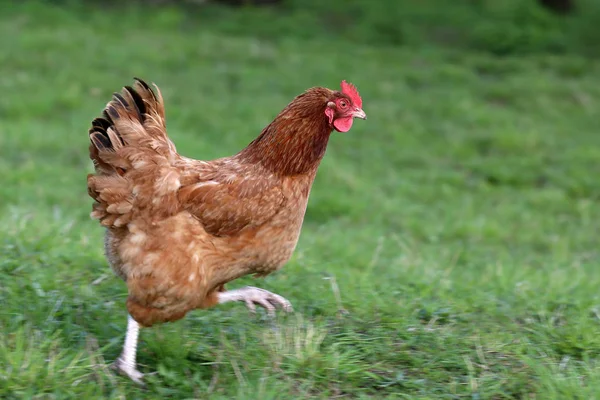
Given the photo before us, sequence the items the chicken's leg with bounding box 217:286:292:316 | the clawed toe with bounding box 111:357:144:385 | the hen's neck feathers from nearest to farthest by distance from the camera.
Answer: the clawed toe with bounding box 111:357:144:385 → the hen's neck feathers → the chicken's leg with bounding box 217:286:292:316

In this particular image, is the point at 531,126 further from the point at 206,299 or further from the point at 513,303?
the point at 206,299

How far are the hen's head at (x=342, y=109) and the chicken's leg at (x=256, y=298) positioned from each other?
103 centimetres

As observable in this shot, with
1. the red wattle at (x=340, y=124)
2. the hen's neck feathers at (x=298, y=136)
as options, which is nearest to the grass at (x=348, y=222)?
the hen's neck feathers at (x=298, y=136)

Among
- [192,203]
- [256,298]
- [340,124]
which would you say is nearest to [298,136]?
[340,124]

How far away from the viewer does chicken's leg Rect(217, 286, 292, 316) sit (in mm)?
4406

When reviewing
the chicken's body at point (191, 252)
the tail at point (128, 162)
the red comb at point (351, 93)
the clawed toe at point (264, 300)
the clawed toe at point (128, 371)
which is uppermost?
the red comb at point (351, 93)

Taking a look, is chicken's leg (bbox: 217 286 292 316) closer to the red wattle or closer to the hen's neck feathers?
the hen's neck feathers

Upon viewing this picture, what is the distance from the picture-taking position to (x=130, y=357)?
3.98 metres

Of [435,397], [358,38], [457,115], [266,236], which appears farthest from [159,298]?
[358,38]

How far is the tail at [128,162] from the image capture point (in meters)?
4.11

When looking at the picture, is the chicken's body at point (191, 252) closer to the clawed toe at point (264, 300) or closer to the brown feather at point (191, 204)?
the brown feather at point (191, 204)

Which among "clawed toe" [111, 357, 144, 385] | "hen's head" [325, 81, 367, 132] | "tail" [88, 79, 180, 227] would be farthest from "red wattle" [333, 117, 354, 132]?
"clawed toe" [111, 357, 144, 385]

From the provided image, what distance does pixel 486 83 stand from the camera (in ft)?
40.9

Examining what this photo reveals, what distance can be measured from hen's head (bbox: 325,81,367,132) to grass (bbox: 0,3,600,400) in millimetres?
1114
